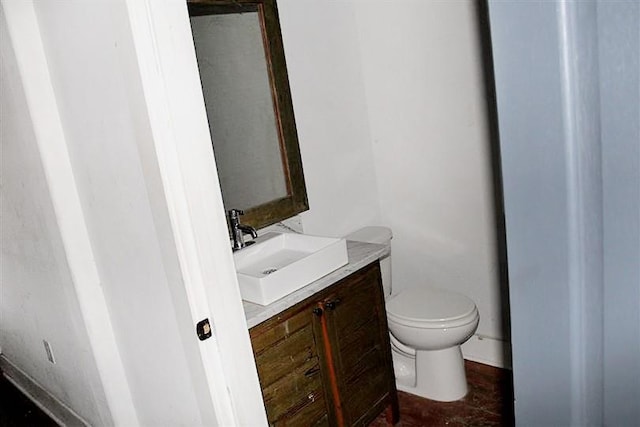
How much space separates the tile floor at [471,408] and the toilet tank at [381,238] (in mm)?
577

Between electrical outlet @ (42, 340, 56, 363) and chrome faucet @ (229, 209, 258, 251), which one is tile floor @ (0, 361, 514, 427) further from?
chrome faucet @ (229, 209, 258, 251)

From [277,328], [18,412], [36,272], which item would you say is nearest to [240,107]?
[277,328]

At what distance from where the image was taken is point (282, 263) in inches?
84.7

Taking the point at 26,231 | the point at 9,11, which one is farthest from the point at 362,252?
the point at 9,11

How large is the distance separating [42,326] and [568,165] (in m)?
2.47

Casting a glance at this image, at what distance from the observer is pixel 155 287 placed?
1518 mm

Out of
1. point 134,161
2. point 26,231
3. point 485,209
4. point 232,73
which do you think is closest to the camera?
point 134,161

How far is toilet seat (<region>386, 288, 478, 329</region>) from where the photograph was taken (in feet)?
7.61

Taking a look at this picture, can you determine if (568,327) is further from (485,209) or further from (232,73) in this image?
(485,209)

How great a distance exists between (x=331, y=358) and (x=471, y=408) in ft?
Result: 2.73

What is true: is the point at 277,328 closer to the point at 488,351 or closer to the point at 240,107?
the point at 240,107

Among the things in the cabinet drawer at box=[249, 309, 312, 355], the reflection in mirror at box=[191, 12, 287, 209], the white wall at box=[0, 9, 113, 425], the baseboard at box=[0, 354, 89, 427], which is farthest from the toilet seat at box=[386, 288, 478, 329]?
the baseboard at box=[0, 354, 89, 427]

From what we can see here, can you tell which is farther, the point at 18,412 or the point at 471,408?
the point at 18,412

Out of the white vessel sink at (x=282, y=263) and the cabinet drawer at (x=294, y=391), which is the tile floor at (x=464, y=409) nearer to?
the cabinet drawer at (x=294, y=391)
